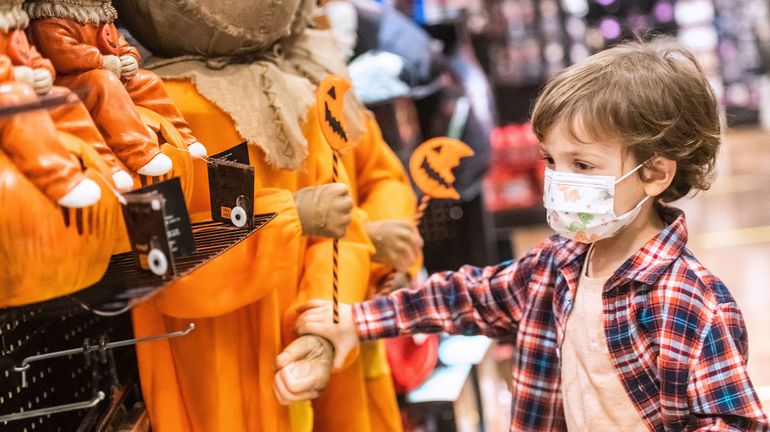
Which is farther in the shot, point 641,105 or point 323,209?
point 323,209

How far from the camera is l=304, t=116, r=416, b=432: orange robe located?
6.03 ft

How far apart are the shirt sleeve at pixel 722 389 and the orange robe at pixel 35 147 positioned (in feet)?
3.03

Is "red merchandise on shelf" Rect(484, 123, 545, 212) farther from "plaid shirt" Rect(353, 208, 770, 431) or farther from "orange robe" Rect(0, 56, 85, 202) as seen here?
"orange robe" Rect(0, 56, 85, 202)

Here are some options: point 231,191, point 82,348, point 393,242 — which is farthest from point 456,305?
point 82,348

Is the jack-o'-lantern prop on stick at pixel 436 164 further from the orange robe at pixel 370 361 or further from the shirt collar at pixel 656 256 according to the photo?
the shirt collar at pixel 656 256

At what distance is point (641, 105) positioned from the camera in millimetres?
1456

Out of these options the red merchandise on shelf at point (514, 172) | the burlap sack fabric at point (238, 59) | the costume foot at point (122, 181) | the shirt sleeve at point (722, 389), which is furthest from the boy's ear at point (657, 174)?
the red merchandise on shelf at point (514, 172)

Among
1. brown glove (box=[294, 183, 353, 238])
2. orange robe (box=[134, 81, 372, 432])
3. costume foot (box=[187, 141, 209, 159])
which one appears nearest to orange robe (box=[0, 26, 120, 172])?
costume foot (box=[187, 141, 209, 159])

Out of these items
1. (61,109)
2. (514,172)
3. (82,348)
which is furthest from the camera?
(514,172)

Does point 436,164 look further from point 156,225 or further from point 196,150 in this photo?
point 156,225

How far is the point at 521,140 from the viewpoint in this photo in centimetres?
595

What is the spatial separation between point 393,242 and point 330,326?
1.07ft

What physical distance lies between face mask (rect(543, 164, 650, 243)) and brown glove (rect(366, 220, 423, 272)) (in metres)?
0.46

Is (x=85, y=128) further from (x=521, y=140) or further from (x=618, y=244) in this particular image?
(x=521, y=140)
